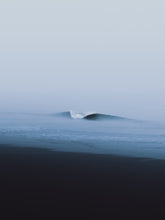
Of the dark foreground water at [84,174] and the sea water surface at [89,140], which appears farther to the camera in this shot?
the sea water surface at [89,140]

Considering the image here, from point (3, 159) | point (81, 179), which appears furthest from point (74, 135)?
point (81, 179)

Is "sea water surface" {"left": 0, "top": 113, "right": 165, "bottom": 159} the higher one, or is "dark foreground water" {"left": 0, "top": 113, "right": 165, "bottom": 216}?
"sea water surface" {"left": 0, "top": 113, "right": 165, "bottom": 159}

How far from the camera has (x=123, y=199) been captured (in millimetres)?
5105

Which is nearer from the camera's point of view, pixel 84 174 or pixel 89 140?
pixel 84 174

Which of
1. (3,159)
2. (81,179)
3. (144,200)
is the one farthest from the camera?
(3,159)

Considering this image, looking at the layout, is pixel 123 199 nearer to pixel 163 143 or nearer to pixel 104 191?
pixel 104 191

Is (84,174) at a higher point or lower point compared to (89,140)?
lower

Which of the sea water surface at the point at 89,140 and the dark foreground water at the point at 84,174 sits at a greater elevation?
the sea water surface at the point at 89,140

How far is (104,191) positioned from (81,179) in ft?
2.19

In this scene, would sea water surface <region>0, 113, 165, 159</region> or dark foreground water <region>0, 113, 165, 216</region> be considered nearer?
dark foreground water <region>0, 113, 165, 216</region>

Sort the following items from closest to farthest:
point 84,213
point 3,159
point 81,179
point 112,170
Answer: point 84,213 < point 81,179 < point 112,170 < point 3,159

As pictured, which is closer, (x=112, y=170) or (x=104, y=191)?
(x=104, y=191)

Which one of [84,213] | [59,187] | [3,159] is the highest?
[3,159]

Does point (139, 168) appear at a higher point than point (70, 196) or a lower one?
higher
